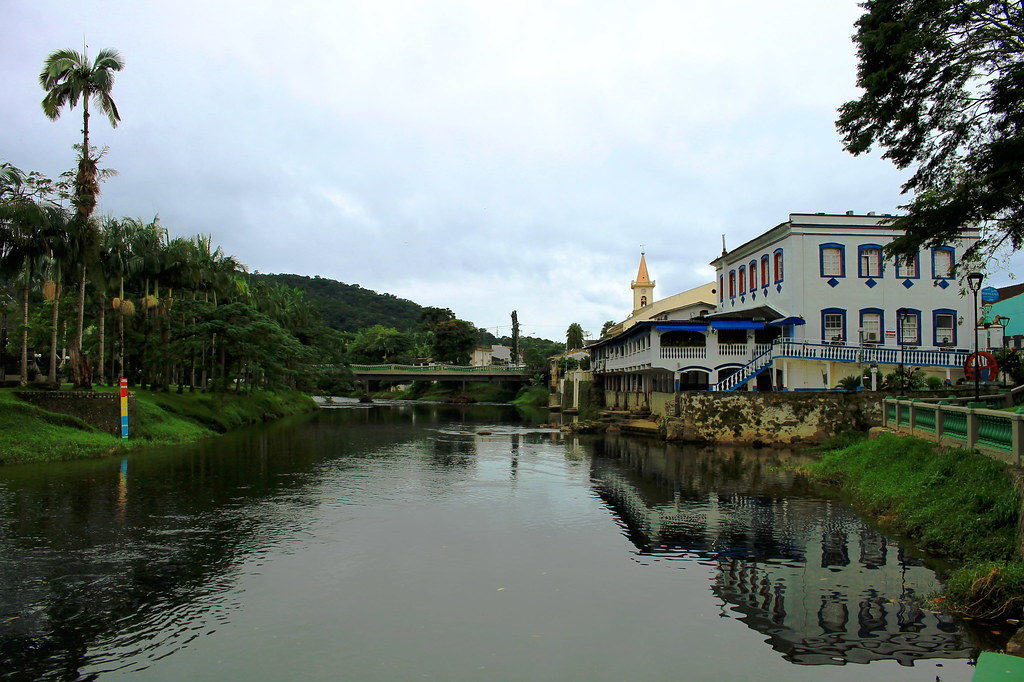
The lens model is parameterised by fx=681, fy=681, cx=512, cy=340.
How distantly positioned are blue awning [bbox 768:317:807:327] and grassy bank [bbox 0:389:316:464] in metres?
30.2

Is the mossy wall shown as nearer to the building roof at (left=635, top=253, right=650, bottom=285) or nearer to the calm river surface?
the calm river surface

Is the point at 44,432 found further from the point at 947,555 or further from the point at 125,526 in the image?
the point at 947,555

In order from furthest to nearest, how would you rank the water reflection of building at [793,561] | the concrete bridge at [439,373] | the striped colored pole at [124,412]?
1. the concrete bridge at [439,373]
2. the striped colored pole at [124,412]
3. the water reflection of building at [793,561]

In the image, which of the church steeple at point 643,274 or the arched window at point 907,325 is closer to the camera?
the arched window at point 907,325

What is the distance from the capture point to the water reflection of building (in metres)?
8.98

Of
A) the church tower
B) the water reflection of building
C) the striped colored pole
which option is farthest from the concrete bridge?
the water reflection of building

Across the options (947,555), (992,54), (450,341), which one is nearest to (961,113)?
(992,54)

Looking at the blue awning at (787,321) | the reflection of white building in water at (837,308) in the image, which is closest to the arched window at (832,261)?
the reflection of white building in water at (837,308)

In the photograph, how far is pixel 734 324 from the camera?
35562 mm

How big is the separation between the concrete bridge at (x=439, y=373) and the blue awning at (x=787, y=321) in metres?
52.0

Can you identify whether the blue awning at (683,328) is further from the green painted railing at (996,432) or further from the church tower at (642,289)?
the church tower at (642,289)

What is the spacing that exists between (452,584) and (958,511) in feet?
30.8

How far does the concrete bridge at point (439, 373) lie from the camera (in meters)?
83.4

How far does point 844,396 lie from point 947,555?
1941 cm
